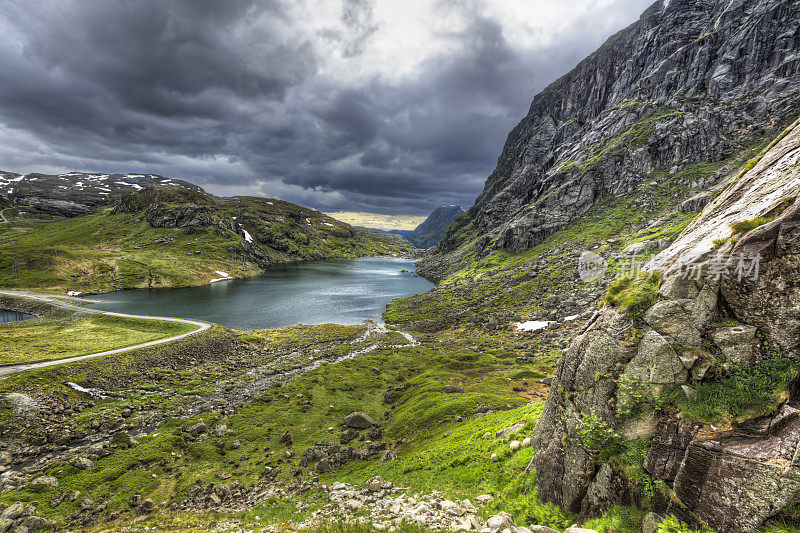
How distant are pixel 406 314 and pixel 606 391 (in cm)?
9505

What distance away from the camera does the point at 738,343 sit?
1009cm

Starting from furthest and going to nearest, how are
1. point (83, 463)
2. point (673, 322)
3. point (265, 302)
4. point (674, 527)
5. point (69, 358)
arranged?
1. point (265, 302)
2. point (69, 358)
3. point (83, 463)
4. point (673, 322)
5. point (674, 527)

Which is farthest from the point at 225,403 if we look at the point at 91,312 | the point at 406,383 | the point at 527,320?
the point at 91,312

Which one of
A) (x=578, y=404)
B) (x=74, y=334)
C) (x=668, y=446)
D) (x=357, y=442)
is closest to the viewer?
(x=668, y=446)

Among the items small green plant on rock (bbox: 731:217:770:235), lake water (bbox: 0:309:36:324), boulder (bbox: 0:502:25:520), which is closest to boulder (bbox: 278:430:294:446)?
boulder (bbox: 0:502:25:520)

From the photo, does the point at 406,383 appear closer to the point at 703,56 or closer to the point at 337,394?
the point at 337,394

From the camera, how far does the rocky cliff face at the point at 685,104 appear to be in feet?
408

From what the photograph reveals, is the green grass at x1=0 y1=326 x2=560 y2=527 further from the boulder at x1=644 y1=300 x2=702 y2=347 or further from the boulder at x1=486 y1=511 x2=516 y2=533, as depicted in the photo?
the boulder at x1=644 y1=300 x2=702 y2=347

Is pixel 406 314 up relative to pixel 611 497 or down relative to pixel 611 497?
down

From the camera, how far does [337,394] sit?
148ft

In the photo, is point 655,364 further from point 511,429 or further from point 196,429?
point 196,429

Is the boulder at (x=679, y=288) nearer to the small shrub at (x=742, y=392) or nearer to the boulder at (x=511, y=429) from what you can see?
the small shrub at (x=742, y=392)

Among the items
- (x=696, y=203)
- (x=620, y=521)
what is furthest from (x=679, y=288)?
(x=696, y=203)

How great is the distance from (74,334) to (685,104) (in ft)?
824
